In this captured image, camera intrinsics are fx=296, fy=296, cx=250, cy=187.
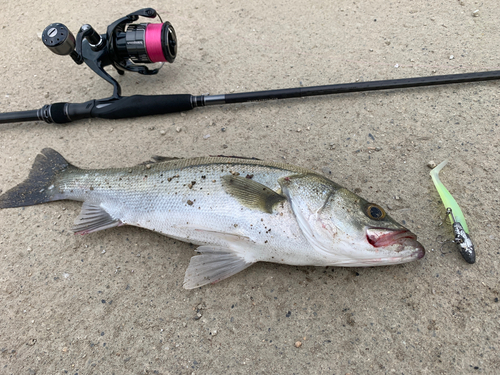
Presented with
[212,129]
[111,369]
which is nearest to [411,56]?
[212,129]

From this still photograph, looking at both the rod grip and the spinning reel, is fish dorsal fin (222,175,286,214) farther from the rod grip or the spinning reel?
the spinning reel

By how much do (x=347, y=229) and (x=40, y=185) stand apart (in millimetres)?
2505

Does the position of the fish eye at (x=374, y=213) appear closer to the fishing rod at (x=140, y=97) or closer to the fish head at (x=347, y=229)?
the fish head at (x=347, y=229)

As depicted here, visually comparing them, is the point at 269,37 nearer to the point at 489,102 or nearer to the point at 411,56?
the point at 411,56

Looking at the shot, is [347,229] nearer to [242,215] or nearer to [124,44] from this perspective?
[242,215]

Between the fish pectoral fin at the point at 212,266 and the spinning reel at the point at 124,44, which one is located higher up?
the spinning reel at the point at 124,44

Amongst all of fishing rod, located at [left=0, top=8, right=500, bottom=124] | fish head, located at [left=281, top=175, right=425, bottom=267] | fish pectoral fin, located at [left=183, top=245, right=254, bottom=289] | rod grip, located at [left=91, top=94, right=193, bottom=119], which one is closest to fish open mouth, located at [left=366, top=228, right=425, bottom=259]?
fish head, located at [left=281, top=175, right=425, bottom=267]

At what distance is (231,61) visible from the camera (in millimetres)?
3510

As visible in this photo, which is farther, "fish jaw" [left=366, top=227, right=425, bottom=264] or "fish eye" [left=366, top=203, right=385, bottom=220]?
"fish eye" [left=366, top=203, right=385, bottom=220]

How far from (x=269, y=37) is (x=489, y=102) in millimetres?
2465

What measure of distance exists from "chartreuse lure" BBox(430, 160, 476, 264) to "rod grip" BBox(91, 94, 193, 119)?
7.56 feet

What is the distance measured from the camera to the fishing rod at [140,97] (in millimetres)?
2826

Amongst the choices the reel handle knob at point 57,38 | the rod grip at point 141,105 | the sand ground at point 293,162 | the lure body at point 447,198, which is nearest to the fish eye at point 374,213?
the sand ground at point 293,162

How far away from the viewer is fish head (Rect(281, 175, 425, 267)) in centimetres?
179
